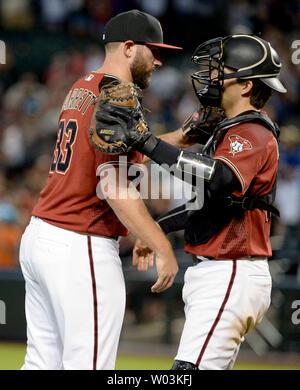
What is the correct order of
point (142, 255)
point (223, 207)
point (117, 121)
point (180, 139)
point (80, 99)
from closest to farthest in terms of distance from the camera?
point (117, 121)
point (223, 207)
point (80, 99)
point (142, 255)
point (180, 139)

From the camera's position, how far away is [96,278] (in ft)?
10.6

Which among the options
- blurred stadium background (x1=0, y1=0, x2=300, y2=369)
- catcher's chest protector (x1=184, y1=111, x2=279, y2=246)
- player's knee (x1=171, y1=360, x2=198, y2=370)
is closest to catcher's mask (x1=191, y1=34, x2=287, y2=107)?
catcher's chest protector (x1=184, y1=111, x2=279, y2=246)

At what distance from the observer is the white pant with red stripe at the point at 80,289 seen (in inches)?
126

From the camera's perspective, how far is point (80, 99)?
3.37 meters

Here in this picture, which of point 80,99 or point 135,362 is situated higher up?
point 80,99

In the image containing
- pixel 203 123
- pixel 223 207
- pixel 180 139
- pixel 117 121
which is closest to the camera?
pixel 117 121

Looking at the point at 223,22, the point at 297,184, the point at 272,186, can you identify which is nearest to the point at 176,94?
the point at 223,22

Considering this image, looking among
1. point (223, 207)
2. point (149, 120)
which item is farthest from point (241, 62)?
point (149, 120)

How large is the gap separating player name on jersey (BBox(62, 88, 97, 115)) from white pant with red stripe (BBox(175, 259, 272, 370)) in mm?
971

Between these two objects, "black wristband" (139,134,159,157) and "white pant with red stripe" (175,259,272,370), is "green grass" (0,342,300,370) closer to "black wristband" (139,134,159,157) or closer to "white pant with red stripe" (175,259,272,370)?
"white pant with red stripe" (175,259,272,370)

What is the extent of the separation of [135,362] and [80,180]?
376 centimetres

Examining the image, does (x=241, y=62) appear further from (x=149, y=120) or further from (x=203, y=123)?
(x=149, y=120)

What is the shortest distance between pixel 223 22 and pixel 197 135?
6.91 m

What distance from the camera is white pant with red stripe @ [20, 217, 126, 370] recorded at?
3.21 m
